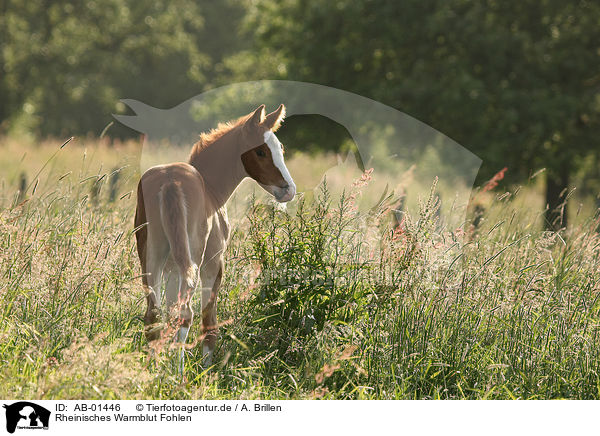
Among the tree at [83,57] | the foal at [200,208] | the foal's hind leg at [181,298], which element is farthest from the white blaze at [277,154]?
the tree at [83,57]

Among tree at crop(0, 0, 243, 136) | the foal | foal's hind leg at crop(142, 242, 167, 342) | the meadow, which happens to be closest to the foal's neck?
the foal

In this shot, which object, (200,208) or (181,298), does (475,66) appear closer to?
(200,208)

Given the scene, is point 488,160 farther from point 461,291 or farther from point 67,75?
point 67,75

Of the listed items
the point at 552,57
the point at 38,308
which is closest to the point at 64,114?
the point at 552,57

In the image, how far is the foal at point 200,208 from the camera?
3.74 meters

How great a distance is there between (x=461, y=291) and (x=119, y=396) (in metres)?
2.26

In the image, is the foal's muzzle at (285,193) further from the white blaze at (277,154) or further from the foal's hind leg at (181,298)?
the foal's hind leg at (181,298)

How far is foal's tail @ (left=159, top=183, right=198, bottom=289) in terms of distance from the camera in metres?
3.65

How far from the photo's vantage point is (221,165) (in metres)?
4.24

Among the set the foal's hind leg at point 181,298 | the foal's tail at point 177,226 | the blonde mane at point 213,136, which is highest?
the blonde mane at point 213,136
